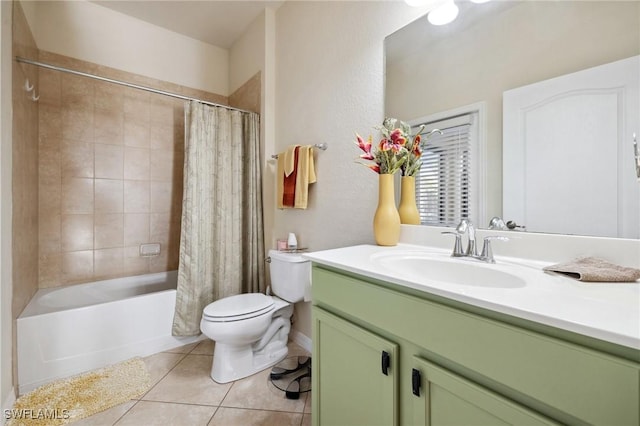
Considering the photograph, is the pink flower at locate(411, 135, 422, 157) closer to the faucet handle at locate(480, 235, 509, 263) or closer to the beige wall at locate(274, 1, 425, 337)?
the beige wall at locate(274, 1, 425, 337)

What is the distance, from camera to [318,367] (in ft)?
3.35

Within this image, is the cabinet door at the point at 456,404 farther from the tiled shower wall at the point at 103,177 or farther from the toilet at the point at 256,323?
the tiled shower wall at the point at 103,177

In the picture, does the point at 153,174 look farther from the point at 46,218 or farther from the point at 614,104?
the point at 614,104

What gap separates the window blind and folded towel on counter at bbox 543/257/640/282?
38 centimetres

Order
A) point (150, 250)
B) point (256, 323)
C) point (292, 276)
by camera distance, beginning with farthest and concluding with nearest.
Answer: point (150, 250), point (292, 276), point (256, 323)

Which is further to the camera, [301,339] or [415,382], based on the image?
[301,339]

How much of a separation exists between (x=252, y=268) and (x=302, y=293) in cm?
69

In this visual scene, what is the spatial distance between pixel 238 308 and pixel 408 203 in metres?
1.11

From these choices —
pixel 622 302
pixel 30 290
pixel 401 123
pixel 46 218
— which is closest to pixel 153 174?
pixel 46 218

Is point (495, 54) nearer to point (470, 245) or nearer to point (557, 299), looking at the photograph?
point (470, 245)

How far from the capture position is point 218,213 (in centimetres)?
214

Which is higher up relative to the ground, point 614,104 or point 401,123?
point 401,123

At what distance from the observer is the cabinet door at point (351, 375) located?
0.77m

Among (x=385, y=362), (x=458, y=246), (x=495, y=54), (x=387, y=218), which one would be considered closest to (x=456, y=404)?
(x=385, y=362)
